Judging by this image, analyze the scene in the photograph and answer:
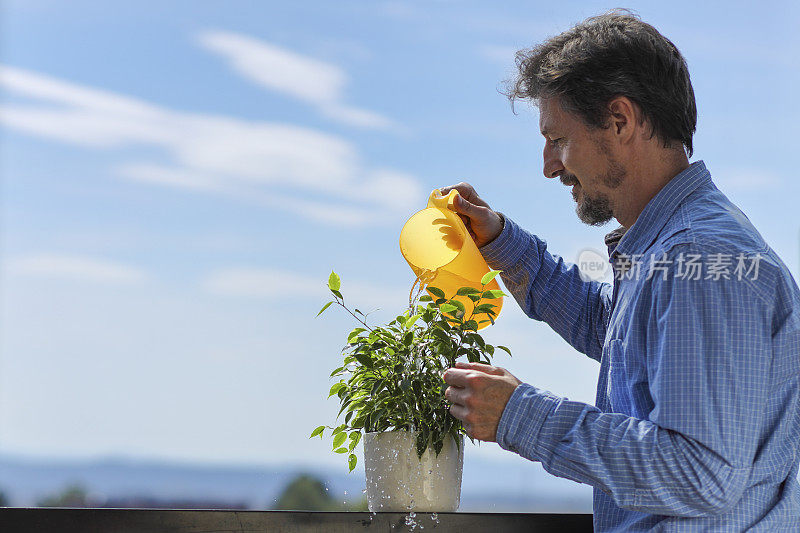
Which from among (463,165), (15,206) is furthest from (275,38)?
(463,165)

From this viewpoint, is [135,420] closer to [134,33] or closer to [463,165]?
[134,33]

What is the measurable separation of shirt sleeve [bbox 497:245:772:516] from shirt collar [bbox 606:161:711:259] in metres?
0.15

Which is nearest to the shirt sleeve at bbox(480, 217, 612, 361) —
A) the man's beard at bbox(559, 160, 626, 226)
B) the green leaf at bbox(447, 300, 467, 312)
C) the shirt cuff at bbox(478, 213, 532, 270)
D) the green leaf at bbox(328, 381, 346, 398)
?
the shirt cuff at bbox(478, 213, 532, 270)

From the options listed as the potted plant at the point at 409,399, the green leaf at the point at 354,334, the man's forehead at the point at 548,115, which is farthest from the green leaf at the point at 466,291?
the man's forehead at the point at 548,115

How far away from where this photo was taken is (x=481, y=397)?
0.81 metres

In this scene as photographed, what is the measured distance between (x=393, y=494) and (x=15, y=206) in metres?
16.2

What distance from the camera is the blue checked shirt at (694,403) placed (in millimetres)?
723

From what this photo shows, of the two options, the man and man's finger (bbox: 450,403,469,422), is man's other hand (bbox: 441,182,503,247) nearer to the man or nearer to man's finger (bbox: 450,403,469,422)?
the man

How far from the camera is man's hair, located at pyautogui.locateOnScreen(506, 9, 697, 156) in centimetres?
97

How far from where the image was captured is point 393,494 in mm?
942

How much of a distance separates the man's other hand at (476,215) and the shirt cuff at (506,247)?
0.04 feet

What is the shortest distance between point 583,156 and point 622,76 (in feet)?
0.38

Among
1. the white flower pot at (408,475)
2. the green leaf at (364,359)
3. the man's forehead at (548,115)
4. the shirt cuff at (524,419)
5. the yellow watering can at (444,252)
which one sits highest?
the man's forehead at (548,115)

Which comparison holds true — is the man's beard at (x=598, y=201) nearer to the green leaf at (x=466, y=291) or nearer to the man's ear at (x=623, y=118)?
the man's ear at (x=623, y=118)
